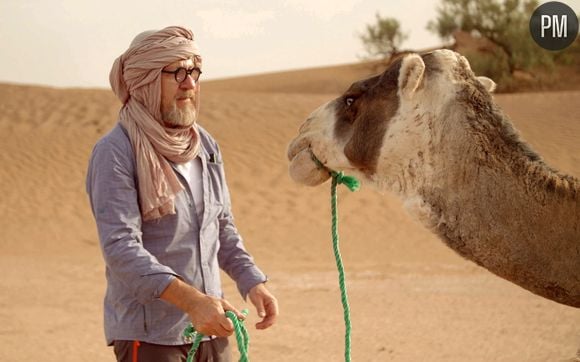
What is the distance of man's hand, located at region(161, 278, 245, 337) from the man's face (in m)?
0.70

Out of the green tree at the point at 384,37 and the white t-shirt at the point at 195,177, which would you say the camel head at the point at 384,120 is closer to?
the white t-shirt at the point at 195,177

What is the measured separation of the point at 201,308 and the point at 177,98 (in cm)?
89

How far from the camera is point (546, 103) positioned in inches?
875

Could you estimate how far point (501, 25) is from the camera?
108 ft

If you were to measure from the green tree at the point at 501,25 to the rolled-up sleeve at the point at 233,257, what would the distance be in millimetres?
29804

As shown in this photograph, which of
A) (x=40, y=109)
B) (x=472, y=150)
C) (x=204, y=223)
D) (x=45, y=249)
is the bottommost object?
(x=45, y=249)

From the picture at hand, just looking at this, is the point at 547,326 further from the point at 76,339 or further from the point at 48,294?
the point at 48,294

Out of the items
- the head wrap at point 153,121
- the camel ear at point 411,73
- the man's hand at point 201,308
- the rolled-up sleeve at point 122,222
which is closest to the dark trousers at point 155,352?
the rolled-up sleeve at point 122,222

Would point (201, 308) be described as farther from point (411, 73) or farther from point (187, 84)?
point (411, 73)

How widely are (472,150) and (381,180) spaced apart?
43 centimetres

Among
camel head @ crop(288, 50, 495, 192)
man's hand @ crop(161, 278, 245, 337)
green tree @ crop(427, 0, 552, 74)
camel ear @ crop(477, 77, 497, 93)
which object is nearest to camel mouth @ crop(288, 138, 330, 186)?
camel head @ crop(288, 50, 495, 192)

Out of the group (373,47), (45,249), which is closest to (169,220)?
(45,249)

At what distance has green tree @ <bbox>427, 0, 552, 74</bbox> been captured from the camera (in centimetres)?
3133

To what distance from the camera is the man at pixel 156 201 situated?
9.53 feet
